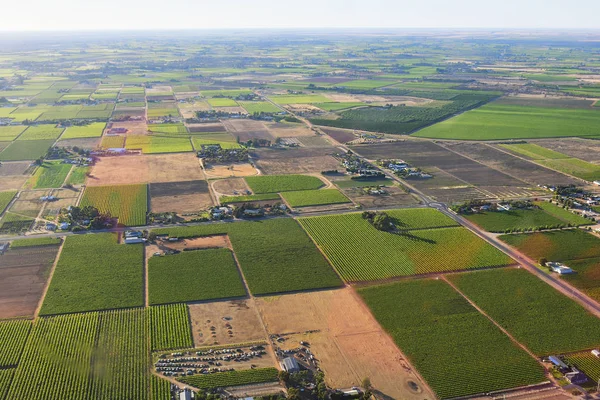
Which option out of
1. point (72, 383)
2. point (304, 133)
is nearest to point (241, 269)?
point (72, 383)

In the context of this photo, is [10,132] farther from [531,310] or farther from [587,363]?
[587,363]

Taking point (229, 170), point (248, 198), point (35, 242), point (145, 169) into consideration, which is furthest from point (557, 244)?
point (145, 169)

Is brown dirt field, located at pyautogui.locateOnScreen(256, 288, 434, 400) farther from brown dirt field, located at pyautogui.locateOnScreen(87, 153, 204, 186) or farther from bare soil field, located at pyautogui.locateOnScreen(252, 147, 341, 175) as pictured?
brown dirt field, located at pyautogui.locateOnScreen(87, 153, 204, 186)

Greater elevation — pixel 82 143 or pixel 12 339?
pixel 82 143

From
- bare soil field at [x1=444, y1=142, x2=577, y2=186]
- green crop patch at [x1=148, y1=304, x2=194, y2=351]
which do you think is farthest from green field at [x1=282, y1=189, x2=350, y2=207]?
bare soil field at [x1=444, y1=142, x2=577, y2=186]

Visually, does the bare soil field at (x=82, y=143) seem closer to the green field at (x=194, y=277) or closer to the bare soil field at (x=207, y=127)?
the bare soil field at (x=207, y=127)

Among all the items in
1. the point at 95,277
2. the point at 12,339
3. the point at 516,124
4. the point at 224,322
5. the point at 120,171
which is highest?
the point at 516,124

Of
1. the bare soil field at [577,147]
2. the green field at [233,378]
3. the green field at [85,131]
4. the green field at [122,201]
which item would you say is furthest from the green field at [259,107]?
the green field at [233,378]
